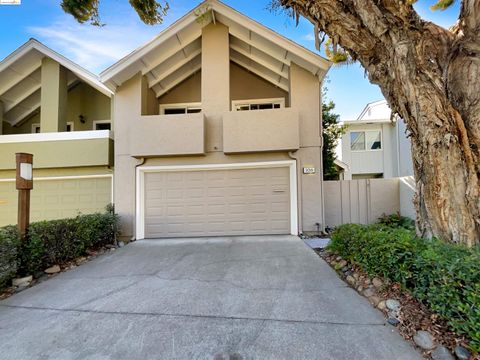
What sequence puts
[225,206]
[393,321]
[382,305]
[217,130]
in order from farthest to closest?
1. [217,130]
2. [225,206]
3. [382,305]
4. [393,321]

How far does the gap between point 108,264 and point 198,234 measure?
2867mm

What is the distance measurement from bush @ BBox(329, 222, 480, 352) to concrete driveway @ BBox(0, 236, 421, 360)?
1.79 ft

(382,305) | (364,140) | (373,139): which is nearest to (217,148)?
(382,305)

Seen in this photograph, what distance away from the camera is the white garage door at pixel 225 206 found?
8078 mm

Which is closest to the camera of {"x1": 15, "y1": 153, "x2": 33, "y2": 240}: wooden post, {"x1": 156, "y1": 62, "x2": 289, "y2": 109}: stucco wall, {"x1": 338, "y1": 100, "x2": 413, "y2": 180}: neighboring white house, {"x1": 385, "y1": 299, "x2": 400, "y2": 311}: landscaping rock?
{"x1": 385, "y1": 299, "x2": 400, "y2": 311}: landscaping rock

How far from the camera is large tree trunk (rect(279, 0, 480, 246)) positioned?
3.98 metres

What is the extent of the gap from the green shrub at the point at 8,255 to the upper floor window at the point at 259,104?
25.1ft

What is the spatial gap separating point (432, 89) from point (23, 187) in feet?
26.4

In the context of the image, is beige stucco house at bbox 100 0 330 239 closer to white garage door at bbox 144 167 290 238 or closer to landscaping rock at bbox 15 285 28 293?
white garage door at bbox 144 167 290 238

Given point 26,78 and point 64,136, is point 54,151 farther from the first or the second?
point 26,78

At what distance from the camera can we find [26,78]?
10.1 m

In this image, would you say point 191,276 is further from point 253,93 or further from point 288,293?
point 253,93

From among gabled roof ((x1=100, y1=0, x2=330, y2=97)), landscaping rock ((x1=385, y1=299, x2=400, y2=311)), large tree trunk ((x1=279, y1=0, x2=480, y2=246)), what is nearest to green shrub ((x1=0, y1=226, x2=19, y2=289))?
gabled roof ((x1=100, y1=0, x2=330, y2=97))

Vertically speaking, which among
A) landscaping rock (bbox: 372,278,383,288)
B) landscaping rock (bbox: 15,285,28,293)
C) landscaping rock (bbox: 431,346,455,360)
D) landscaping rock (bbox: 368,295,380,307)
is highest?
landscaping rock (bbox: 372,278,383,288)
